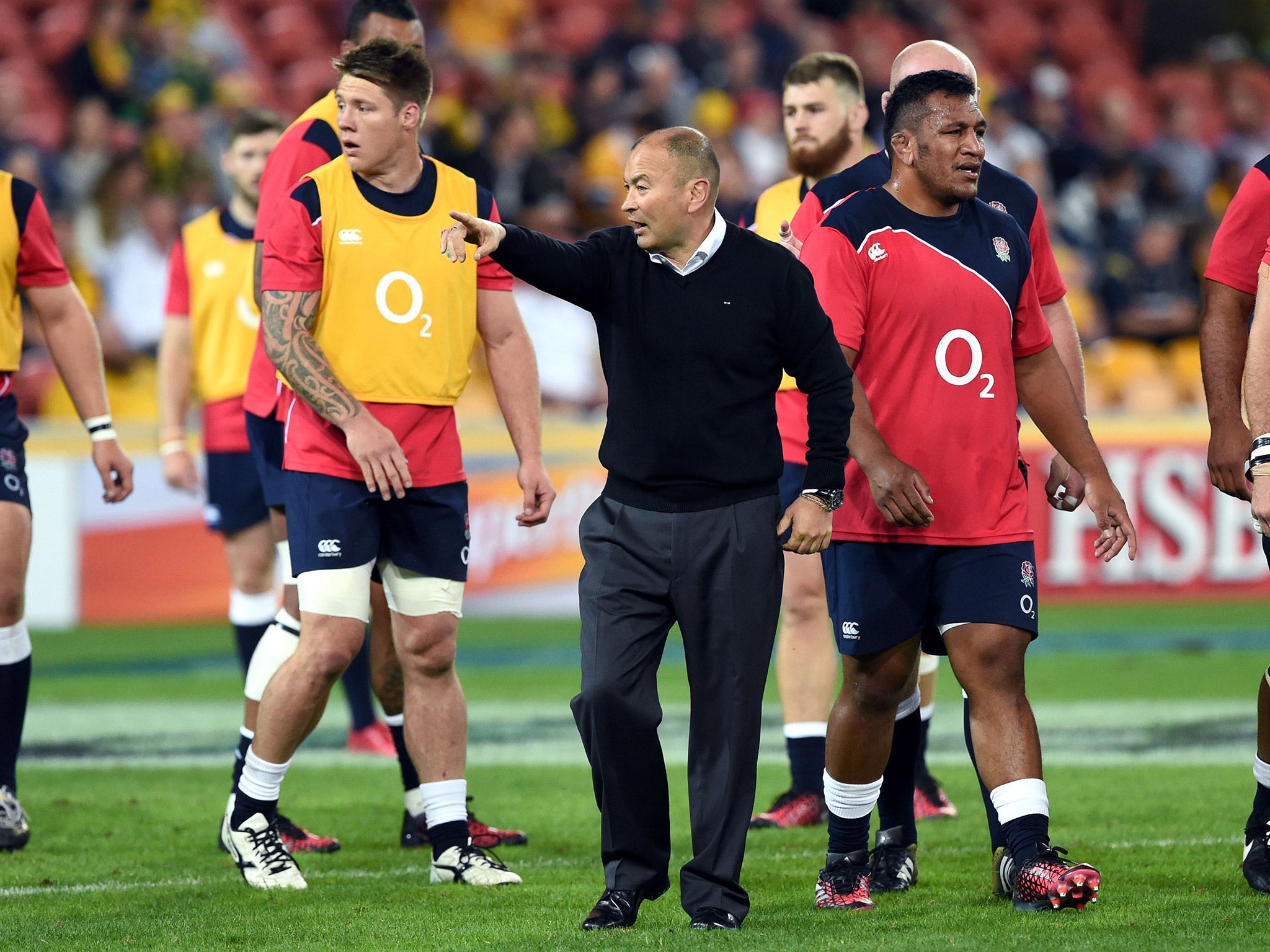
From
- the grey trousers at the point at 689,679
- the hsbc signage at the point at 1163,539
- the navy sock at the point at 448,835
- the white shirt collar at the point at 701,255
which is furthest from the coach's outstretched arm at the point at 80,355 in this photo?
the hsbc signage at the point at 1163,539

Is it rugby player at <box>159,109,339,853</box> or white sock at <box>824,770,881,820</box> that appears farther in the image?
rugby player at <box>159,109,339,853</box>

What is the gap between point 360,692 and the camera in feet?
27.7

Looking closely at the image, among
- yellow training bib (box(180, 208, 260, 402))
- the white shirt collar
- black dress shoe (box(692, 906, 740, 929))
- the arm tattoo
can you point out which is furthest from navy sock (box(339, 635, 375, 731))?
the white shirt collar

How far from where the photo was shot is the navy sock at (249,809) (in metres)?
5.28

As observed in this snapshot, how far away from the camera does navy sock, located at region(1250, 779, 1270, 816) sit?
205 inches

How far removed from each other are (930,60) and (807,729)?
2497mm

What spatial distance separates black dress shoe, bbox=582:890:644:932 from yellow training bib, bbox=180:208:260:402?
3.80 m

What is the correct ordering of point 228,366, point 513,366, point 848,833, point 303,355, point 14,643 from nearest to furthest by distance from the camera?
point 848,833
point 303,355
point 513,366
point 14,643
point 228,366

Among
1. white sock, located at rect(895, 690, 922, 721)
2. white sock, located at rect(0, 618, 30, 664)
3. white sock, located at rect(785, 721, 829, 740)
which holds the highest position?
white sock, located at rect(0, 618, 30, 664)

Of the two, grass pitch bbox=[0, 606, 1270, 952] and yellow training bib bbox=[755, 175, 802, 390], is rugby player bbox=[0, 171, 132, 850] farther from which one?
yellow training bib bbox=[755, 175, 802, 390]

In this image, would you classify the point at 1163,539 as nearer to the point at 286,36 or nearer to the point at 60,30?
the point at 286,36

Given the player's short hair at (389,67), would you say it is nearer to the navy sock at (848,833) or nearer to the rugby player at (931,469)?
the rugby player at (931,469)

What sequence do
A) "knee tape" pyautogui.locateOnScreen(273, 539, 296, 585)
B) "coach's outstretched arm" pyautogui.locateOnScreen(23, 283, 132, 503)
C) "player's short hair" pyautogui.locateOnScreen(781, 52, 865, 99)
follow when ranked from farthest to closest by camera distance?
"player's short hair" pyautogui.locateOnScreen(781, 52, 865, 99) → "coach's outstretched arm" pyautogui.locateOnScreen(23, 283, 132, 503) → "knee tape" pyautogui.locateOnScreen(273, 539, 296, 585)

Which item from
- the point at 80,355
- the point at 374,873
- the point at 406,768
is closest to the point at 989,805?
the point at 374,873
